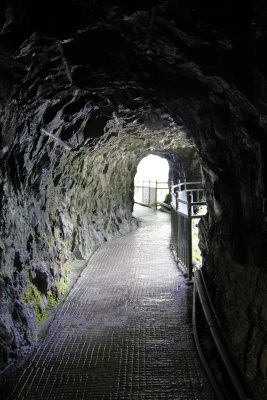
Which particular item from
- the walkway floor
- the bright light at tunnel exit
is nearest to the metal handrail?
the walkway floor

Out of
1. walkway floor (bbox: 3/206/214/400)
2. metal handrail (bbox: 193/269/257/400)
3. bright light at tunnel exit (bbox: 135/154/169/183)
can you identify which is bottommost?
walkway floor (bbox: 3/206/214/400)

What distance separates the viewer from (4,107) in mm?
3705

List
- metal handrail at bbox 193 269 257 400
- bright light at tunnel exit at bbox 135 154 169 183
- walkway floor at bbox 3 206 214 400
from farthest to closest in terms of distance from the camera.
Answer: bright light at tunnel exit at bbox 135 154 169 183 < walkway floor at bbox 3 206 214 400 < metal handrail at bbox 193 269 257 400

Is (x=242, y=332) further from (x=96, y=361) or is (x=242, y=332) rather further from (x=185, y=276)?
(x=185, y=276)

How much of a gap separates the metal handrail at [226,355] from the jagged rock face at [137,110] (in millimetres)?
185

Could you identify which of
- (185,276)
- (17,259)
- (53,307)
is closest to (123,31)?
(17,259)

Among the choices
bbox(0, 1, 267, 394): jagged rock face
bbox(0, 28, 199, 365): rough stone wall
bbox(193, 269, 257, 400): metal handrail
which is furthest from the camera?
bbox(0, 28, 199, 365): rough stone wall

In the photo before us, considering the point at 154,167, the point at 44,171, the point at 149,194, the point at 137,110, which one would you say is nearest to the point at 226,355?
the point at 44,171

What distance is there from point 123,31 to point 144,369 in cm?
408

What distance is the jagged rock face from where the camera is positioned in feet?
9.00

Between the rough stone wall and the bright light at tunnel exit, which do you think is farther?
the bright light at tunnel exit

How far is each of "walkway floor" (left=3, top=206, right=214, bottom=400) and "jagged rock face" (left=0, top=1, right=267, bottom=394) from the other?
1.95 ft

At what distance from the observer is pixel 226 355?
351 centimetres

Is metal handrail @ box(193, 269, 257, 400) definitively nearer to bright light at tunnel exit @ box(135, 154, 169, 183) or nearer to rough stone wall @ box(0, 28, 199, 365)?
rough stone wall @ box(0, 28, 199, 365)
